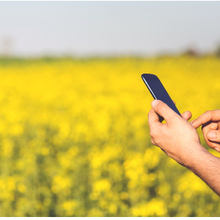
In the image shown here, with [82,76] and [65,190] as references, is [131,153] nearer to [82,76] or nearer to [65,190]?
[65,190]

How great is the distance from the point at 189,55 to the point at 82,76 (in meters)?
5.92

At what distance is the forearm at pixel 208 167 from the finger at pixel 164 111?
0.12 meters

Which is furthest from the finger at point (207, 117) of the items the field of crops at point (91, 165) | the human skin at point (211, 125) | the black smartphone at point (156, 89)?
the field of crops at point (91, 165)

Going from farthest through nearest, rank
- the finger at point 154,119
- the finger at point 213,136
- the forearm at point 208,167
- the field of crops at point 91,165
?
the field of crops at point 91,165 < the finger at point 213,136 < the finger at point 154,119 < the forearm at point 208,167

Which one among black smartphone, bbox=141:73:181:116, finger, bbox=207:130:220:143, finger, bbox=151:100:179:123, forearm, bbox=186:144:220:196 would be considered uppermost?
black smartphone, bbox=141:73:181:116

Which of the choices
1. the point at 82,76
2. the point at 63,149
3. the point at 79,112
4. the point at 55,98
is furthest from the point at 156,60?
the point at 63,149

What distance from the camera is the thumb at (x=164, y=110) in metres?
1.21

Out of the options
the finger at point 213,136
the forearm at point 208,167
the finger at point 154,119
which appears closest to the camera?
the forearm at point 208,167

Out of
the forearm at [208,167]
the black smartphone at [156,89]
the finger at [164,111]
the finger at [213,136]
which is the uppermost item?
the black smartphone at [156,89]

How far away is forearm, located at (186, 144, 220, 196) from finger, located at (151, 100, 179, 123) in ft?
0.40

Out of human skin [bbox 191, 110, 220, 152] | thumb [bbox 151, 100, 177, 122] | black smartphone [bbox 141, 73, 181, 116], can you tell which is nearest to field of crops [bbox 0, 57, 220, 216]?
human skin [bbox 191, 110, 220, 152]

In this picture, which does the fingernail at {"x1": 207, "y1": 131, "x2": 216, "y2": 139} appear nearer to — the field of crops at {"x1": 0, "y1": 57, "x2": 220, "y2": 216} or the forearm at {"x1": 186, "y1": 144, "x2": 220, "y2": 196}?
the forearm at {"x1": 186, "y1": 144, "x2": 220, "y2": 196}

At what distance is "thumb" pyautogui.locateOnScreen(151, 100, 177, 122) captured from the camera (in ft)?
3.98

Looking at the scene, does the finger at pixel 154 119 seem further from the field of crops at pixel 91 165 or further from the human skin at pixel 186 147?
the field of crops at pixel 91 165
